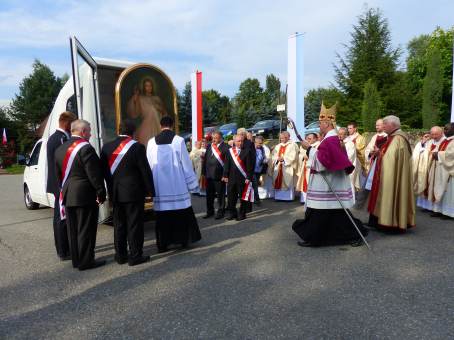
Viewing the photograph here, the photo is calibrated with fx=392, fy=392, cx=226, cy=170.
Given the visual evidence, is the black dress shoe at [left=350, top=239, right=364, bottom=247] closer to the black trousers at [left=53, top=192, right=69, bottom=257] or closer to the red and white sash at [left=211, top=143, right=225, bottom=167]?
the red and white sash at [left=211, top=143, right=225, bottom=167]

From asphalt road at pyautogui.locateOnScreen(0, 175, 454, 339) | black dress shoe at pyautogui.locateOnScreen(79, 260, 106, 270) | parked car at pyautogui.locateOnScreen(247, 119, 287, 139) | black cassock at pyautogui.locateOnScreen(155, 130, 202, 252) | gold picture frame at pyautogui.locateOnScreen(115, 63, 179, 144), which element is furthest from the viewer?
parked car at pyautogui.locateOnScreen(247, 119, 287, 139)

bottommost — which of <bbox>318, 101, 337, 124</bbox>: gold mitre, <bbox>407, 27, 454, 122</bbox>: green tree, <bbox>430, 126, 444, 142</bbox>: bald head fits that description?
<bbox>430, 126, 444, 142</bbox>: bald head

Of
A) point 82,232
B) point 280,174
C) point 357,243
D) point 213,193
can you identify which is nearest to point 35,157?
point 213,193

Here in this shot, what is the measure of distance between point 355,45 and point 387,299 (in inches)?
1005

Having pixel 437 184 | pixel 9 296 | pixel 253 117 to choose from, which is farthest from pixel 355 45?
pixel 9 296

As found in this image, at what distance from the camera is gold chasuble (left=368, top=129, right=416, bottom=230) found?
6.02m

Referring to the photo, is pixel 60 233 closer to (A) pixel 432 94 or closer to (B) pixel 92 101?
(B) pixel 92 101

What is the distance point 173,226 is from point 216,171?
244 cm

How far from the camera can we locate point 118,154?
4848mm

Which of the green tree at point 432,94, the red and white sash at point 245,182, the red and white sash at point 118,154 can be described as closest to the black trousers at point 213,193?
the red and white sash at point 245,182

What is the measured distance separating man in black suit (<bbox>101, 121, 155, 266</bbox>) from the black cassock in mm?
518

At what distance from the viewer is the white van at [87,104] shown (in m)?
5.55

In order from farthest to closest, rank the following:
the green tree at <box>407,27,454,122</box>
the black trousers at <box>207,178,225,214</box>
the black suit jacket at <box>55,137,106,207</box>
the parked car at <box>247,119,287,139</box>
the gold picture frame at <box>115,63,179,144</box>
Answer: the green tree at <box>407,27,454,122</box> → the parked car at <box>247,119,287,139</box> → the black trousers at <box>207,178,225,214</box> → the gold picture frame at <box>115,63,179,144</box> → the black suit jacket at <box>55,137,106,207</box>

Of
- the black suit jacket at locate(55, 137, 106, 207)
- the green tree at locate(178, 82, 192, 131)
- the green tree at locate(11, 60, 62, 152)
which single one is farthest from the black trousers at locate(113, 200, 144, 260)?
the green tree at locate(11, 60, 62, 152)
